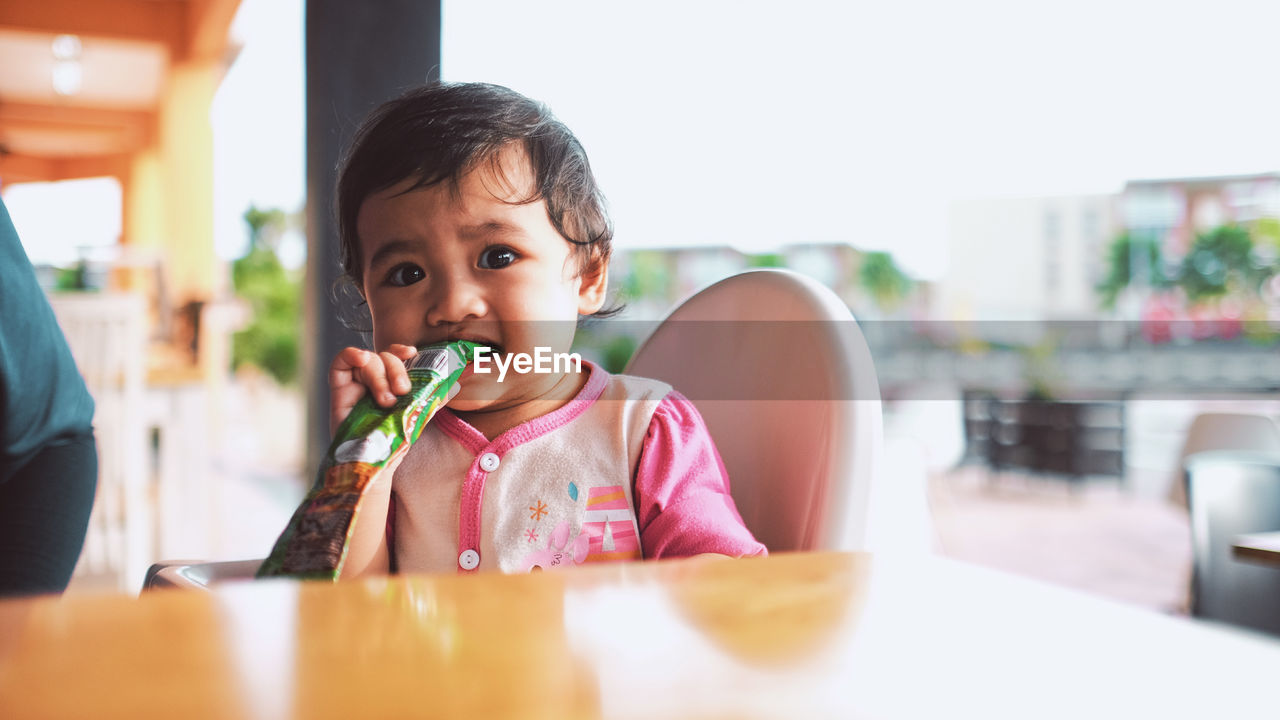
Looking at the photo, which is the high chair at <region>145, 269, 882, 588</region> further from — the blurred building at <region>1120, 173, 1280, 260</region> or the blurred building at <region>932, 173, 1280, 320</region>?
the blurred building at <region>932, 173, 1280, 320</region>

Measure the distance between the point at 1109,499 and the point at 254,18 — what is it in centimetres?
617

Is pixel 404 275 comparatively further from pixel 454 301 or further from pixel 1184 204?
pixel 1184 204

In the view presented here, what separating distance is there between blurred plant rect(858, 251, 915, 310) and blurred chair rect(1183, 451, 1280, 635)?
518 inches

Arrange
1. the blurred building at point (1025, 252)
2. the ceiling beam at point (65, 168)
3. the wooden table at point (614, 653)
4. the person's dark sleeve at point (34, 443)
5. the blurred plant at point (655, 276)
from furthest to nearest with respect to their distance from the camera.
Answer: the blurred building at point (1025, 252) < the blurred plant at point (655, 276) < the ceiling beam at point (65, 168) < the person's dark sleeve at point (34, 443) < the wooden table at point (614, 653)

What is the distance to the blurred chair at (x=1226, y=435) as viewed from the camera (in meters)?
2.64

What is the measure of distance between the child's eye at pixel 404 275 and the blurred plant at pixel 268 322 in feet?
24.3

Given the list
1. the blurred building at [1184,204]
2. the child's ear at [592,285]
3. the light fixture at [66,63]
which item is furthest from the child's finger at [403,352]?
the blurred building at [1184,204]

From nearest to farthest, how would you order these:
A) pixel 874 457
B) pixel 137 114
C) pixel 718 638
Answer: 1. pixel 718 638
2. pixel 874 457
3. pixel 137 114

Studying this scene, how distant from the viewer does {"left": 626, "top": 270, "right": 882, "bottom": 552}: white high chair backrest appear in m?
0.68

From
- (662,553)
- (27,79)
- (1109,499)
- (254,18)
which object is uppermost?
(254,18)

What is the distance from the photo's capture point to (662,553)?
0.69m

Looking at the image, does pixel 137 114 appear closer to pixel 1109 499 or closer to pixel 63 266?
pixel 63 266

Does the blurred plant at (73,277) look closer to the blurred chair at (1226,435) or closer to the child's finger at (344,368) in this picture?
the child's finger at (344,368)

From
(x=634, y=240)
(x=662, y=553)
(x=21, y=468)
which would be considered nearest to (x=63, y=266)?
(x=21, y=468)
